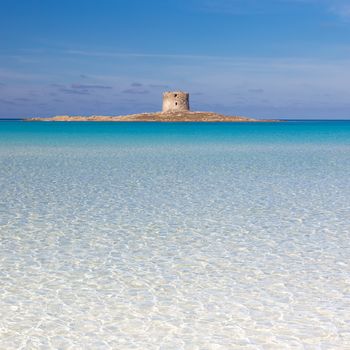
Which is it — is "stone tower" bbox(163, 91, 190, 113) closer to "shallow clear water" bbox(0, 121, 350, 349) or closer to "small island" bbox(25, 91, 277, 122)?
"small island" bbox(25, 91, 277, 122)

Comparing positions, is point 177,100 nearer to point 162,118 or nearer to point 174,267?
point 162,118

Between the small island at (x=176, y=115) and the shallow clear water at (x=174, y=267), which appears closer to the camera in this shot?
the shallow clear water at (x=174, y=267)

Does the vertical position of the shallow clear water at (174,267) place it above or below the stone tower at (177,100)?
below

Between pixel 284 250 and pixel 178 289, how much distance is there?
2.05 metres

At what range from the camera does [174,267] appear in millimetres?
6652

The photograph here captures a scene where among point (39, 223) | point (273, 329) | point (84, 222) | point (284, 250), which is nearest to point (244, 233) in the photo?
point (284, 250)

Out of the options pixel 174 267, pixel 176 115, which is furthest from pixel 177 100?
pixel 174 267

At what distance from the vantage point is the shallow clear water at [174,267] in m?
4.79

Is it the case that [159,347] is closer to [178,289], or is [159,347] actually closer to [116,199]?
[178,289]

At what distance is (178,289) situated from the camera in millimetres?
5867

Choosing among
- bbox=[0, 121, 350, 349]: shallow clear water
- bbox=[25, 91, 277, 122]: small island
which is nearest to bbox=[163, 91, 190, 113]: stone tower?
bbox=[25, 91, 277, 122]: small island

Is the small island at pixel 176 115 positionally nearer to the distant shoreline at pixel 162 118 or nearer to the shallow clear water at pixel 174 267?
the distant shoreline at pixel 162 118

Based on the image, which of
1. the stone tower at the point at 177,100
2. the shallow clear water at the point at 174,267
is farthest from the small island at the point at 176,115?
the shallow clear water at the point at 174,267

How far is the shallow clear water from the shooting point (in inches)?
189
